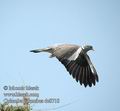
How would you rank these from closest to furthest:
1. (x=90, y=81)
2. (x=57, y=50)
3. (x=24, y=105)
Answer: (x=24, y=105) → (x=57, y=50) → (x=90, y=81)

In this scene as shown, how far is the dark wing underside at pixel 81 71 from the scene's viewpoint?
10061mm

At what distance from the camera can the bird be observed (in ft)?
25.6

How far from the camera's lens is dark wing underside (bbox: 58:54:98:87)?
1006cm

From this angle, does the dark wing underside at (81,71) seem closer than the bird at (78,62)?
No

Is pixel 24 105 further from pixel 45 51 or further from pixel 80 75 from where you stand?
pixel 80 75

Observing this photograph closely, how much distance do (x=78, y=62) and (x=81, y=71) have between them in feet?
0.99

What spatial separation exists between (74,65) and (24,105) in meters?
5.26

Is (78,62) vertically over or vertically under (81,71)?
over

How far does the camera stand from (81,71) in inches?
415

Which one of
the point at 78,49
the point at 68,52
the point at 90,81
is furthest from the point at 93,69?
the point at 68,52

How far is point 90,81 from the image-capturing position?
10000mm

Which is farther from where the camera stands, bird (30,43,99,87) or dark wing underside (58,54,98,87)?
dark wing underside (58,54,98,87)

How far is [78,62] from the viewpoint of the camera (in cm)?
1056

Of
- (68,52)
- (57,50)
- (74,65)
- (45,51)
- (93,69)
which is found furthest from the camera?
(74,65)
